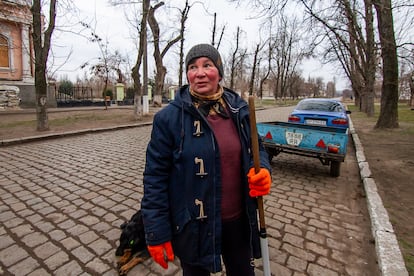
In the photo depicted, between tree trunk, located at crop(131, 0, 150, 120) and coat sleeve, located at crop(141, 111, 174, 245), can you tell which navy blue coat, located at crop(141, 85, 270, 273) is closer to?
coat sleeve, located at crop(141, 111, 174, 245)

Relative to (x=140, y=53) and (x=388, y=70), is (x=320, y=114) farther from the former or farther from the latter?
(x=140, y=53)

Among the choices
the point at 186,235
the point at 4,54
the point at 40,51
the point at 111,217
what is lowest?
the point at 111,217

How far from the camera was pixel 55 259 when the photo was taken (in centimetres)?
249

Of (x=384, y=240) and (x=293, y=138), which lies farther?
(x=293, y=138)

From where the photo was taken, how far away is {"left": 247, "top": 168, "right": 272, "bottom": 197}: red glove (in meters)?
1.53

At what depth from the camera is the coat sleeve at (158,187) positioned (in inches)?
59.2

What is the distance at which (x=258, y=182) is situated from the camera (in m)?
1.54

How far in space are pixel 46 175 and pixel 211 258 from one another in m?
4.76

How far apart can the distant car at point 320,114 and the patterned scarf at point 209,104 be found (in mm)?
7001

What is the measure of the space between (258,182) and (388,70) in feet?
36.6

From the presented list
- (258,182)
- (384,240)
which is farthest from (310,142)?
(258,182)

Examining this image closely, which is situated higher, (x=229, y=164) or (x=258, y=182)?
(x=229, y=164)

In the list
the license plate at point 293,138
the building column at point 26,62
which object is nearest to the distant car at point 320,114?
the license plate at point 293,138

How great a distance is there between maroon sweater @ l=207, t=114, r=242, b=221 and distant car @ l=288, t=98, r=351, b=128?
22.9 feet
